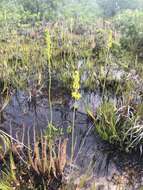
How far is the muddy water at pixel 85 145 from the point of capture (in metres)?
2.71

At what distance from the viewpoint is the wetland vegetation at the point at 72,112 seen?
103 inches

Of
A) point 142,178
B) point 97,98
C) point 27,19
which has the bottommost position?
point 142,178

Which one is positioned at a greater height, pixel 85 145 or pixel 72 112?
pixel 72 112

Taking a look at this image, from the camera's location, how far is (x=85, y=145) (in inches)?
125

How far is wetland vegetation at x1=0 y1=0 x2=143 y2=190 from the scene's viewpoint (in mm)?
2621

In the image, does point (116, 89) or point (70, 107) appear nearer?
point (70, 107)

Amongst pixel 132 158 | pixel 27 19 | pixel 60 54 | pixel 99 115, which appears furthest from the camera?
pixel 27 19

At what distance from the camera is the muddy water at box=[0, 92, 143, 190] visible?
271 centimetres

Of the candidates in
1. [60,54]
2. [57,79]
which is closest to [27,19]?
[60,54]

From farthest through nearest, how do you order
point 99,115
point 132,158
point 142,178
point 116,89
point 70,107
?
point 116,89 < point 70,107 < point 99,115 < point 132,158 < point 142,178

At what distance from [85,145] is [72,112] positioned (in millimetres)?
711

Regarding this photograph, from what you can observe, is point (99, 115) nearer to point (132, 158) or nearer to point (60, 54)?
point (132, 158)

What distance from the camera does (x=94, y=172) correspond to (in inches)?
111

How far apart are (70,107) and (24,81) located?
0.94 metres
